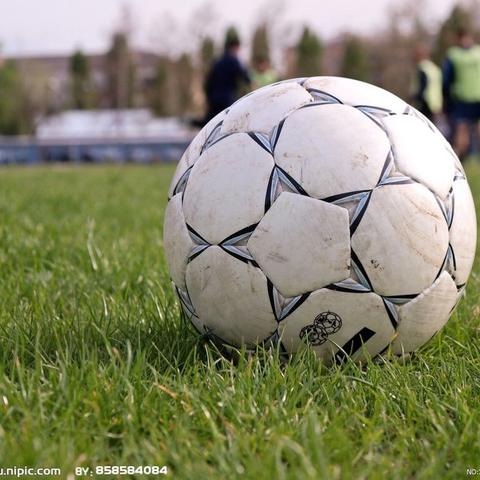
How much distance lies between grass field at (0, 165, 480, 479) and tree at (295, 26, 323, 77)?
62193mm

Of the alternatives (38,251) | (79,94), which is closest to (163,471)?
(38,251)

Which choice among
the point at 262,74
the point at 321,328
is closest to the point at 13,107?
the point at 262,74

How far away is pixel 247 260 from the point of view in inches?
90.0

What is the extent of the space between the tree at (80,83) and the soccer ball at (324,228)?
234ft

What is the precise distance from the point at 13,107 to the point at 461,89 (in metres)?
56.0

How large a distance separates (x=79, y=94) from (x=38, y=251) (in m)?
70.9

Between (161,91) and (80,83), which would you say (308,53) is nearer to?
(161,91)

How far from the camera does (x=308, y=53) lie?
63.9 m

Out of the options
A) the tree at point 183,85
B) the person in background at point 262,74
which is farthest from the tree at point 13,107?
the person in background at point 262,74

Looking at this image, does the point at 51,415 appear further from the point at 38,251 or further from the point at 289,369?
the point at 38,251

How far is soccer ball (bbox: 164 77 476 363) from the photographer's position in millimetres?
2238

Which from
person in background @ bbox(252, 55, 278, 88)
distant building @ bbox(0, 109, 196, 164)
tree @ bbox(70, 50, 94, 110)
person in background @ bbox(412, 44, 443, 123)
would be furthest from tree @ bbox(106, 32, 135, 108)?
person in background @ bbox(412, 44, 443, 123)

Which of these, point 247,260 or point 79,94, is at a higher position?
point 247,260

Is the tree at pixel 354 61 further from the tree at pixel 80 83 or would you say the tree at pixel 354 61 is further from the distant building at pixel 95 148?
the tree at pixel 80 83
